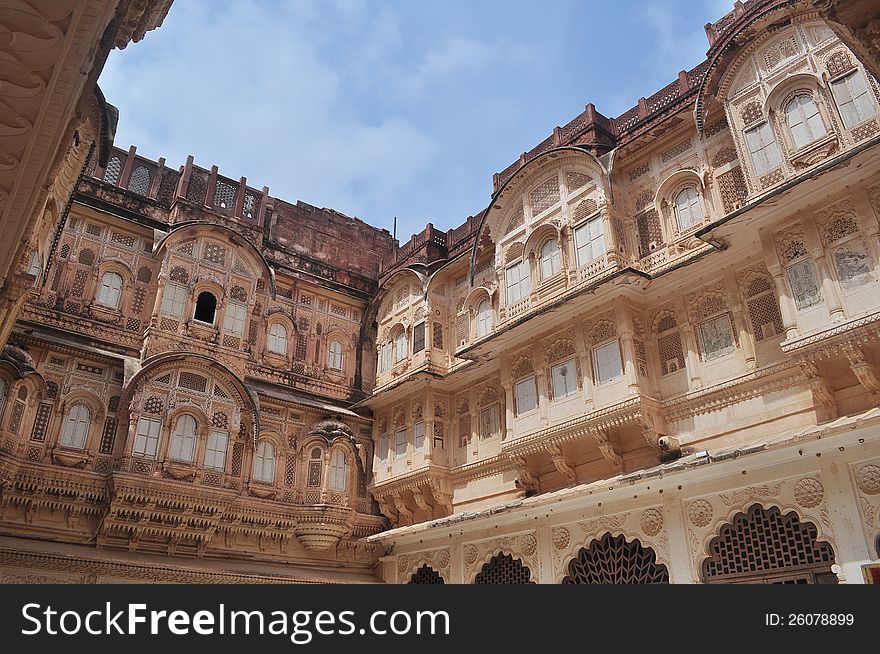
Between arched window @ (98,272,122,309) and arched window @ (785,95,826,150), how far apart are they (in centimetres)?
1329

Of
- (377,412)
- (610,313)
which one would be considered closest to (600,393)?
(610,313)

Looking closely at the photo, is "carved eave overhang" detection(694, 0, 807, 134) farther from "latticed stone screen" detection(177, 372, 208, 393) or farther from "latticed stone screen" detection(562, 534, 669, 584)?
"latticed stone screen" detection(177, 372, 208, 393)

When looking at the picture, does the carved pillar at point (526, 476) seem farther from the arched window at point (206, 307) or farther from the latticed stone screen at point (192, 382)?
the arched window at point (206, 307)

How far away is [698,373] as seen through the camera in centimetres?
1082

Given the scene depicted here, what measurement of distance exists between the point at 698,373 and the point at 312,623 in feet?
25.7

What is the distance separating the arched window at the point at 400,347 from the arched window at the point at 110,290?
646 centimetres

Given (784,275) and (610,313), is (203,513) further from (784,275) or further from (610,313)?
(784,275)

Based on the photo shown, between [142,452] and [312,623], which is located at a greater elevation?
[142,452]

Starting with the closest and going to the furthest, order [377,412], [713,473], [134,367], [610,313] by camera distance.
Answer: [713,473] < [610,313] < [134,367] < [377,412]

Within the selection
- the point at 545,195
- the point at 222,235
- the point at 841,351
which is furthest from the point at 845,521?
the point at 222,235

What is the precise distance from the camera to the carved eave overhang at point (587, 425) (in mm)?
10812

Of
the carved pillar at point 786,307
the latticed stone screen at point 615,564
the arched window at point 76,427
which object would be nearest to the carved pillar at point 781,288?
the carved pillar at point 786,307

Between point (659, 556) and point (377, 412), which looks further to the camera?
point (377, 412)

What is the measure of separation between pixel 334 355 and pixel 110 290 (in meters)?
5.50
